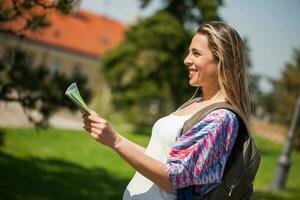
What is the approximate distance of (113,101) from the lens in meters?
34.1

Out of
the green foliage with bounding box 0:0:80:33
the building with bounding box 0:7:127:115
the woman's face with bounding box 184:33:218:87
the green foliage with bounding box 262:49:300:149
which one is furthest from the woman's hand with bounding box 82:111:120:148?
the building with bounding box 0:7:127:115

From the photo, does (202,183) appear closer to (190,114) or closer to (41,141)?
(190,114)

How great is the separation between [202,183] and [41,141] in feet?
56.8

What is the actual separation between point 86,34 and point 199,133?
47.8 metres

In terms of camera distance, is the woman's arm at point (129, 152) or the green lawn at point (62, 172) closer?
the woman's arm at point (129, 152)

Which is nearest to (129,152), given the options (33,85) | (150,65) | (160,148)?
(160,148)

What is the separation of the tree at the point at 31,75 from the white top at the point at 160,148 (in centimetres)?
400

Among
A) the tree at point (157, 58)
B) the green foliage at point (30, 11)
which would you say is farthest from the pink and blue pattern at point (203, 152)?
the tree at point (157, 58)

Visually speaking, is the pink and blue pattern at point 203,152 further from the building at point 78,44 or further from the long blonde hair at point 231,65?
the building at point 78,44

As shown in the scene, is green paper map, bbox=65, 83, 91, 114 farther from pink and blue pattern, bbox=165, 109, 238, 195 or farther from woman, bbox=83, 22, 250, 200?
pink and blue pattern, bbox=165, 109, 238, 195

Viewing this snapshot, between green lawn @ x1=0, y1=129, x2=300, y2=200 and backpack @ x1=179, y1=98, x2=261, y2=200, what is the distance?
20.0ft

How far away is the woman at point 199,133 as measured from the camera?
2.19m

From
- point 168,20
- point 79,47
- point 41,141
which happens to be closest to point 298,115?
point 41,141

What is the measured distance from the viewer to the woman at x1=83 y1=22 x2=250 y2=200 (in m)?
2.19
